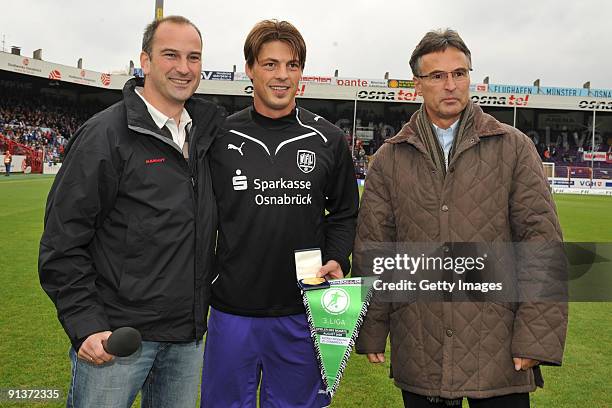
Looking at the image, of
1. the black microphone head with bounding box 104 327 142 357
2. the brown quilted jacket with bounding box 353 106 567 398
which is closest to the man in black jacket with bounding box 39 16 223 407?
the black microphone head with bounding box 104 327 142 357

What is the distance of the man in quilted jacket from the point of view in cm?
225

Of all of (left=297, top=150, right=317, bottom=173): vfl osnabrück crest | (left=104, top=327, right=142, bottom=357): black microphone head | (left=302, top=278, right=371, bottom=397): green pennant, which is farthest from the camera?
(left=297, top=150, right=317, bottom=173): vfl osnabrück crest

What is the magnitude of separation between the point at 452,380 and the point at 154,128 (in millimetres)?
1761

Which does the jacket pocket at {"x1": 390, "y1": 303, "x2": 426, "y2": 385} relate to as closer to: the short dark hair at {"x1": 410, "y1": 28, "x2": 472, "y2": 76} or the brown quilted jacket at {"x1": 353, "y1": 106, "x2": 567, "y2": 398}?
the brown quilted jacket at {"x1": 353, "y1": 106, "x2": 567, "y2": 398}

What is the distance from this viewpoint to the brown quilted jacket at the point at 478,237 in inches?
88.8

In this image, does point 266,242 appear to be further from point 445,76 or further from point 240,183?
point 445,76

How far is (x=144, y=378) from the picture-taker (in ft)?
8.00

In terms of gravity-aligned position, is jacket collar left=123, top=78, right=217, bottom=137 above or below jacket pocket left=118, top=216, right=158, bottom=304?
above

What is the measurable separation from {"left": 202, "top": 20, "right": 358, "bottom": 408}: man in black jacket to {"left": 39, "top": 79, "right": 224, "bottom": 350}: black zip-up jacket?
0.23 meters

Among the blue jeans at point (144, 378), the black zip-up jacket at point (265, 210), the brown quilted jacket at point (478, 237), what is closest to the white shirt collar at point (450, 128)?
the brown quilted jacket at point (478, 237)

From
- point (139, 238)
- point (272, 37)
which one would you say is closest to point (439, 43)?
point (272, 37)

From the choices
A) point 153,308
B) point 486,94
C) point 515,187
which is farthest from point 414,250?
point 486,94

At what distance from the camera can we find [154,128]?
239 cm

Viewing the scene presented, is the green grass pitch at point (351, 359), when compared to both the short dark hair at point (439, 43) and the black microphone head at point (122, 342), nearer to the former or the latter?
the black microphone head at point (122, 342)
